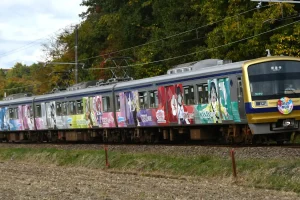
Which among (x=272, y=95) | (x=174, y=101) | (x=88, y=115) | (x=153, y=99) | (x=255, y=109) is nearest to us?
(x=255, y=109)

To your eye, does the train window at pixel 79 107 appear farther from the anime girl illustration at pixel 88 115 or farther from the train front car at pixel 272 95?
the train front car at pixel 272 95

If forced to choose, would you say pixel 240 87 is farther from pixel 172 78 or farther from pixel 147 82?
pixel 147 82

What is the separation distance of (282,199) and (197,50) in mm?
28496

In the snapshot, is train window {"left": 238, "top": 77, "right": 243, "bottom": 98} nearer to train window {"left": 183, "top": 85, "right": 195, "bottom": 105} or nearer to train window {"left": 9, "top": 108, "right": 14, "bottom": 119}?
train window {"left": 183, "top": 85, "right": 195, "bottom": 105}

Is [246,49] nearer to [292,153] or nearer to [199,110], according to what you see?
[199,110]

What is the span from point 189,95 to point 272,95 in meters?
4.06

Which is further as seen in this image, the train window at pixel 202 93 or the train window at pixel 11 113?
the train window at pixel 11 113

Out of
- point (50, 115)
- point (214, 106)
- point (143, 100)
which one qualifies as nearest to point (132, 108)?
point (143, 100)

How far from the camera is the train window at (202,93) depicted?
21.8 metres

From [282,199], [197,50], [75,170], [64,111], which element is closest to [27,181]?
[75,170]

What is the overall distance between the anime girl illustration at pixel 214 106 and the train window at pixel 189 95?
1.15 metres

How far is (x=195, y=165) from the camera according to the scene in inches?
650

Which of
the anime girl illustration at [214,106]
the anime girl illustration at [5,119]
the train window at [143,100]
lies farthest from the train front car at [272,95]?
the anime girl illustration at [5,119]

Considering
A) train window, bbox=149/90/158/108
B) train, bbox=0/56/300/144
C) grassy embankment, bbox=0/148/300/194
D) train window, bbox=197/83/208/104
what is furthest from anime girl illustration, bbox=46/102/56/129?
train window, bbox=197/83/208/104
